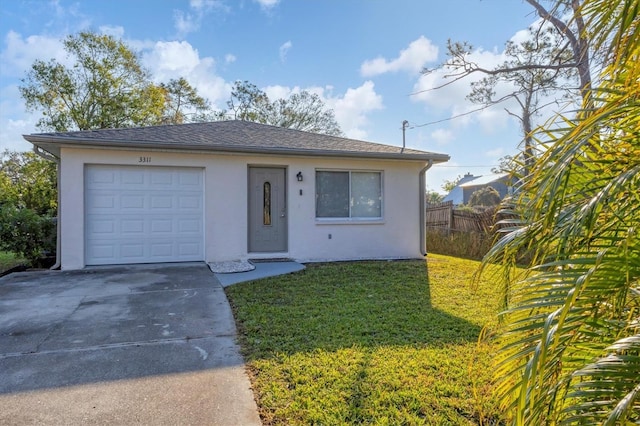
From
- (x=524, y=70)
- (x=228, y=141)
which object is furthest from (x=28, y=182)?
(x=524, y=70)

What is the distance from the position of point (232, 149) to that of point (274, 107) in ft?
61.5

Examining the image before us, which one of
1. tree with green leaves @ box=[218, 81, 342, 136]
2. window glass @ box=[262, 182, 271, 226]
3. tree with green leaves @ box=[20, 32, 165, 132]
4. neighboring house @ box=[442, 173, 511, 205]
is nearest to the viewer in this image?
window glass @ box=[262, 182, 271, 226]

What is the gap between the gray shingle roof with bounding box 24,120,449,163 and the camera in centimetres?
759

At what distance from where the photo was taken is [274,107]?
A: 25.9 m

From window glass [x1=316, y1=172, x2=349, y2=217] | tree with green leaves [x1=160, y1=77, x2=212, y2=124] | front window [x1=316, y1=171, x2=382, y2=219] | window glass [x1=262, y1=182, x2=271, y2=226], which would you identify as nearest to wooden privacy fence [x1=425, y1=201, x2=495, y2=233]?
front window [x1=316, y1=171, x2=382, y2=219]

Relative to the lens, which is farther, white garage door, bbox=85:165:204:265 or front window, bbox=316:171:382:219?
front window, bbox=316:171:382:219

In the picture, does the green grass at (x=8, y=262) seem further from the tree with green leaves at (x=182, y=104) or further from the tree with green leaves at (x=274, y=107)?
the tree with green leaves at (x=274, y=107)

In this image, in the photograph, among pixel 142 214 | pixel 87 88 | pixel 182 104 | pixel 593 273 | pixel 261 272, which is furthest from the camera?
pixel 182 104

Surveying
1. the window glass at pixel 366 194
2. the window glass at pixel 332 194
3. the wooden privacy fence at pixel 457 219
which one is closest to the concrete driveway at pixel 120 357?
the window glass at pixel 332 194

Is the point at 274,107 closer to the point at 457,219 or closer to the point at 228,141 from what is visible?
the point at 457,219

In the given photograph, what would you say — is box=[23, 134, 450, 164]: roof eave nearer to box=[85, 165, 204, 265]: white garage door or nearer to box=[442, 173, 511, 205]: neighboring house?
box=[85, 165, 204, 265]: white garage door

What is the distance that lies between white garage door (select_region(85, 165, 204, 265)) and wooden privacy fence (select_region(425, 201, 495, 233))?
8.34 meters

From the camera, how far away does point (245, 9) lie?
12906 mm

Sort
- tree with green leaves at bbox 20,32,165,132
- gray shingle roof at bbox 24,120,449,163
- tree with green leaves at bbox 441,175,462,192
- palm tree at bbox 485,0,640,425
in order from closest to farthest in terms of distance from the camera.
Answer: palm tree at bbox 485,0,640,425 < gray shingle roof at bbox 24,120,449,163 < tree with green leaves at bbox 20,32,165,132 < tree with green leaves at bbox 441,175,462,192
